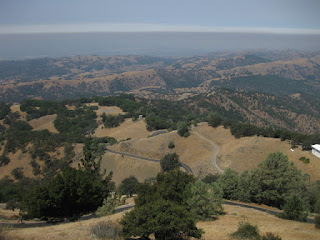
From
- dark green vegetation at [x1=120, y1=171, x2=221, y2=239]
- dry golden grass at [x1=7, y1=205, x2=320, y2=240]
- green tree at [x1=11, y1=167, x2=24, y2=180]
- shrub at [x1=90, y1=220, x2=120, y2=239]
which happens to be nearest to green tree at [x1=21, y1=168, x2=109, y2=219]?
dry golden grass at [x1=7, y1=205, x2=320, y2=240]

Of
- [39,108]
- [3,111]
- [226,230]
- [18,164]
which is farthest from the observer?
[39,108]

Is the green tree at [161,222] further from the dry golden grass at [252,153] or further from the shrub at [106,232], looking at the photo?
the dry golden grass at [252,153]

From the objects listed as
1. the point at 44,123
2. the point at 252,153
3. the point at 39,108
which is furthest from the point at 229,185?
the point at 39,108

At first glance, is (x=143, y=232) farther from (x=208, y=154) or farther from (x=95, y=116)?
(x=95, y=116)

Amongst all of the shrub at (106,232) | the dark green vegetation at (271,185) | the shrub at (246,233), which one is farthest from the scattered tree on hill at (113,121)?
the shrub at (246,233)

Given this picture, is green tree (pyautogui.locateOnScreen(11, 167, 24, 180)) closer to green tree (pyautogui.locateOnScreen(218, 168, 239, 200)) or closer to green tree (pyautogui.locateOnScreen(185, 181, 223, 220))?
green tree (pyautogui.locateOnScreen(218, 168, 239, 200))

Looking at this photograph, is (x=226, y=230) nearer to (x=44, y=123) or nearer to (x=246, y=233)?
(x=246, y=233)
